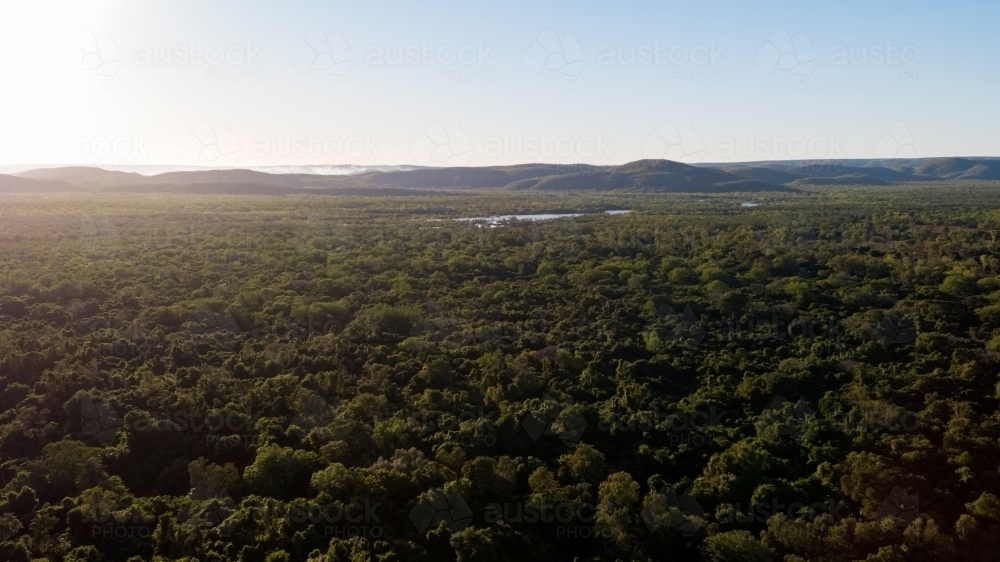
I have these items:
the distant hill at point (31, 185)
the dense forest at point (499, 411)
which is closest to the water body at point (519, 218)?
the dense forest at point (499, 411)

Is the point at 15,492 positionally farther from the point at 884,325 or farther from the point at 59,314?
the point at 884,325

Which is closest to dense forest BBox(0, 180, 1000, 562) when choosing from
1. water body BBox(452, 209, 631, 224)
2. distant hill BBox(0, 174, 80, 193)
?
water body BBox(452, 209, 631, 224)

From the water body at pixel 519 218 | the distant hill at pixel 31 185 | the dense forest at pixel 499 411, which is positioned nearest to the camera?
the dense forest at pixel 499 411

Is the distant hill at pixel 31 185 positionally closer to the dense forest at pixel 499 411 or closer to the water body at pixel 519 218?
the water body at pixel 519 218

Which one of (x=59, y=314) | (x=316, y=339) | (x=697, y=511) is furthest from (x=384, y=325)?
(x=697, y=511)

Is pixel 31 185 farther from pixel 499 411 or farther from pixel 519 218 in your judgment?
pixel 499 411

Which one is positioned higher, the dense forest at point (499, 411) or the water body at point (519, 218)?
the water body at point (519, 218)

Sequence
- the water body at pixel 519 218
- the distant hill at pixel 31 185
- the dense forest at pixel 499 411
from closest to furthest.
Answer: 1. the dense forest at pixel 499 411
2. the water body at pixel 519 218
3. the distant hill at pixel 31 185

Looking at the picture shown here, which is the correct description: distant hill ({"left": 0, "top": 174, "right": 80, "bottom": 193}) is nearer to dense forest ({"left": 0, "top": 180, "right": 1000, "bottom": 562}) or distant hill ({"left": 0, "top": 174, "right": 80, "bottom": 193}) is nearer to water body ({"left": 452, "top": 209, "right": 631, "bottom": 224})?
water body ({"left": 452, "top": 209, "right": 631, "bottom": 224})

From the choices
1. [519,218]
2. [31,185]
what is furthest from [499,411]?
[31,185]
